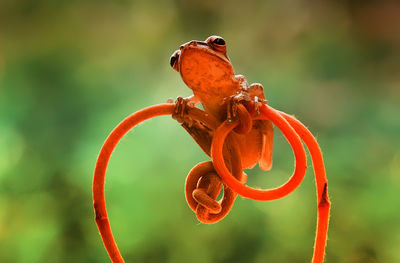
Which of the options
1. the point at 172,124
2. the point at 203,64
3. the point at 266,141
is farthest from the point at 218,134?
the point at 172,124

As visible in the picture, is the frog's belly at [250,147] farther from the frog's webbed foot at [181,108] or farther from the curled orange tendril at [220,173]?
the frog's webbed foot at [181,108]

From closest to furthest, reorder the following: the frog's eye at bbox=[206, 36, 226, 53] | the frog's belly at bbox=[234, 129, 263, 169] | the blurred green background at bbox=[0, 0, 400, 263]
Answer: the frog's eye at bbox=[206, 36, 226, 53], the frog's belly at bbox=[234, 129, 263, 169], the blurred green background at bbox=[0, 0, 400, 263]

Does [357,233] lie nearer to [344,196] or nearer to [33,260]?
[344,196]

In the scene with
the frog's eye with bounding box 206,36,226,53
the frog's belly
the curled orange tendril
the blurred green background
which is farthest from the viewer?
the blurred green background

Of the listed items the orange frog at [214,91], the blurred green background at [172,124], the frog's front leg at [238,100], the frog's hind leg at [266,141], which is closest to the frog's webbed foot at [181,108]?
the orange frog at [214,91]

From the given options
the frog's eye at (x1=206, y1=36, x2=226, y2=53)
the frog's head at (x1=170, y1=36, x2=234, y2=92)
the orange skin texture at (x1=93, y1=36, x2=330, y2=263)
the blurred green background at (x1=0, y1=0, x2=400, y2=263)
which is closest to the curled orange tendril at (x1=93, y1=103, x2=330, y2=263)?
the orange skin texture at (x1=93, y1=36, x2=330, y2=263)

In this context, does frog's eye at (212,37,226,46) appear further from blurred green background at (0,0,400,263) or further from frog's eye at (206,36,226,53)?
blurred green background at (0,0,400,263)

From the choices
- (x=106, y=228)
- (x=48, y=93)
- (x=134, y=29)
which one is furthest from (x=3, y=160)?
Result: (x=106, y=228)
